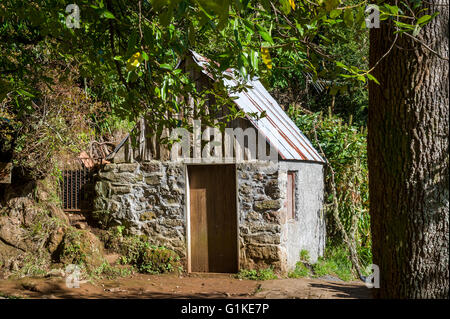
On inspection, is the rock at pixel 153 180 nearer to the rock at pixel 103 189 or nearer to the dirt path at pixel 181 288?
the rock at pixel 103 189

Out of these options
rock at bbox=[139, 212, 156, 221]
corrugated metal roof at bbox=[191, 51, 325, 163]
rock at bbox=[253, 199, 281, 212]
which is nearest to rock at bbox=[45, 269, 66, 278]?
rock at bbox=[139, 212, 156, 221]

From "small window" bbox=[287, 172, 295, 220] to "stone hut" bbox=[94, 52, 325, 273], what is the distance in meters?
0.02

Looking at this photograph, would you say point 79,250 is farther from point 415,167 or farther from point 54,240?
point 415,167

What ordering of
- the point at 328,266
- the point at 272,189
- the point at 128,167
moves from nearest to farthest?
the point at 272,189 < the point at 128,167 < the point at 328,266

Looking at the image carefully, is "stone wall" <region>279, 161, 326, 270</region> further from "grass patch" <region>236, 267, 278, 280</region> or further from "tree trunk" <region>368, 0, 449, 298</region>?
"tree trunk" <region>368, 0, 449, 298</region>

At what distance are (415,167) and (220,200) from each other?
648 centimetres

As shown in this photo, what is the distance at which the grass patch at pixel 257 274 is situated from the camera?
8.82 meters

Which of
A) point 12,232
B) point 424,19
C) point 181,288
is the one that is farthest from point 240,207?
point 424,19

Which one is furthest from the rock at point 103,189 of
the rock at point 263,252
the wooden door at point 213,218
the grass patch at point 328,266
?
the grass patch at point 328,266

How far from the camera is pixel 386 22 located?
356cm

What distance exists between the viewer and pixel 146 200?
9.81 m

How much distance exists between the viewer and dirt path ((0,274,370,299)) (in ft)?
24.9
